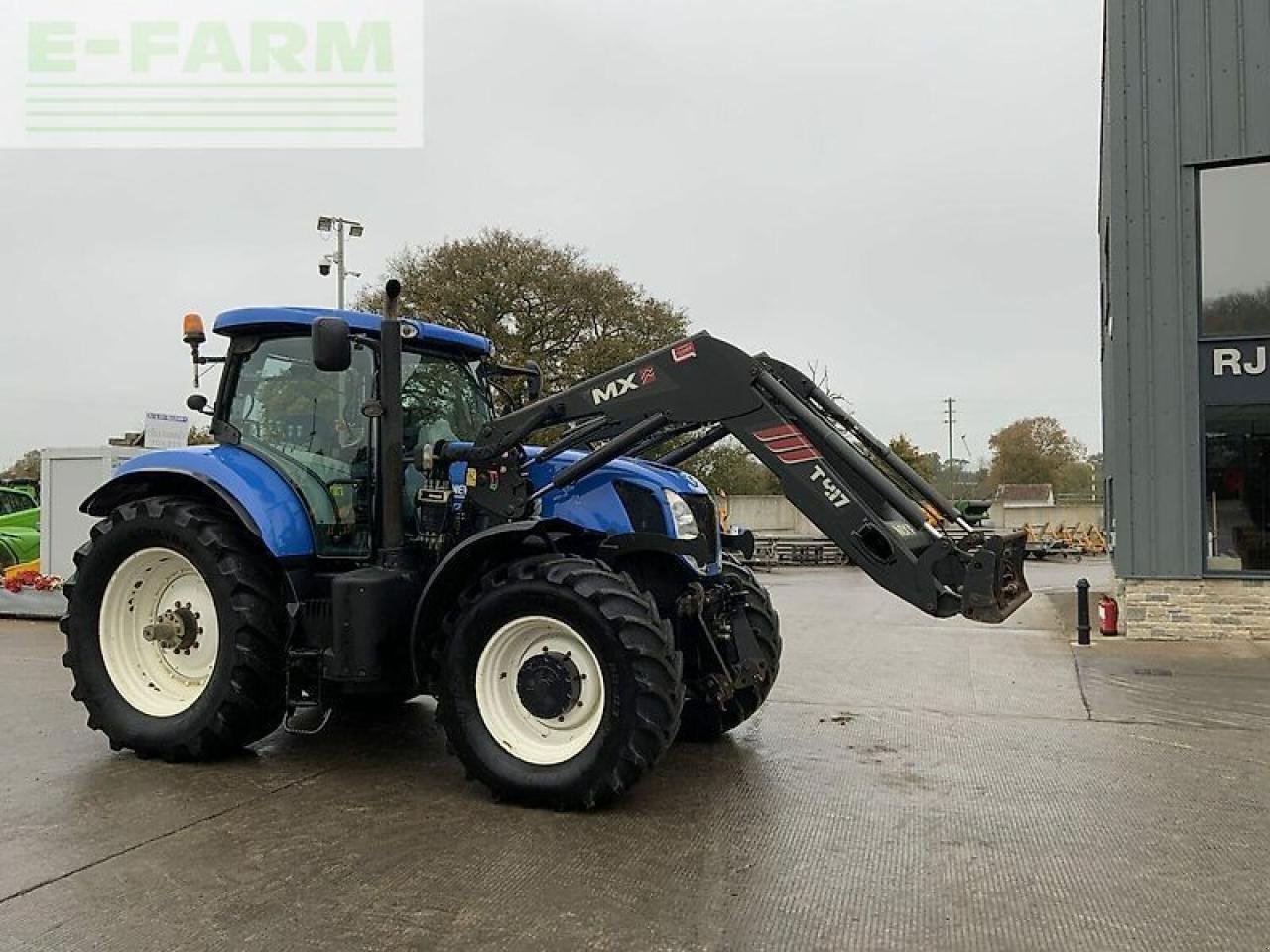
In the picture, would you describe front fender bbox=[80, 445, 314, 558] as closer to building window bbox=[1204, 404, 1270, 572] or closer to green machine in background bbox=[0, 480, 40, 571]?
building window bbox=[1204, 404, 1270, 572]

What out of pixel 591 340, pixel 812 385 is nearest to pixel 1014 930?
pixel 812 385

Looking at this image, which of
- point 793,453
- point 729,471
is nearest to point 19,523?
point 793,453

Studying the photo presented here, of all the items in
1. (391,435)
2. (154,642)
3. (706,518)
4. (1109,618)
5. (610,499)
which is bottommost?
(1109,618)

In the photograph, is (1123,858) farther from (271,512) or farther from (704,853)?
(271,512)

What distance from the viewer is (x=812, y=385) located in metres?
5.82

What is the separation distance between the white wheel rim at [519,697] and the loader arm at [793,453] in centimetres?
76

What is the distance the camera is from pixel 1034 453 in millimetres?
63750

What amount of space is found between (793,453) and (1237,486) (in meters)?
8.99

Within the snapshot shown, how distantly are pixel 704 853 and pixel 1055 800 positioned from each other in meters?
2.06

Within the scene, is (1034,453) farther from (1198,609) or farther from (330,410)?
(330,410)

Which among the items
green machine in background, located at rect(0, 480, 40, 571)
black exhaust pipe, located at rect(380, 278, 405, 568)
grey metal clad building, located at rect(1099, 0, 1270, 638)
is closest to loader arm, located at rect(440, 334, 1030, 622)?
black exhaust pipe, located at rect(380, 278, 405, 568)

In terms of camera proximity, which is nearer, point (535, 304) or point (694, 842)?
point (694, 842)

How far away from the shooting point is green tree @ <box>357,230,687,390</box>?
25984mm

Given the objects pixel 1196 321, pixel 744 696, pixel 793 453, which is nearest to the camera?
pixel 793 453
